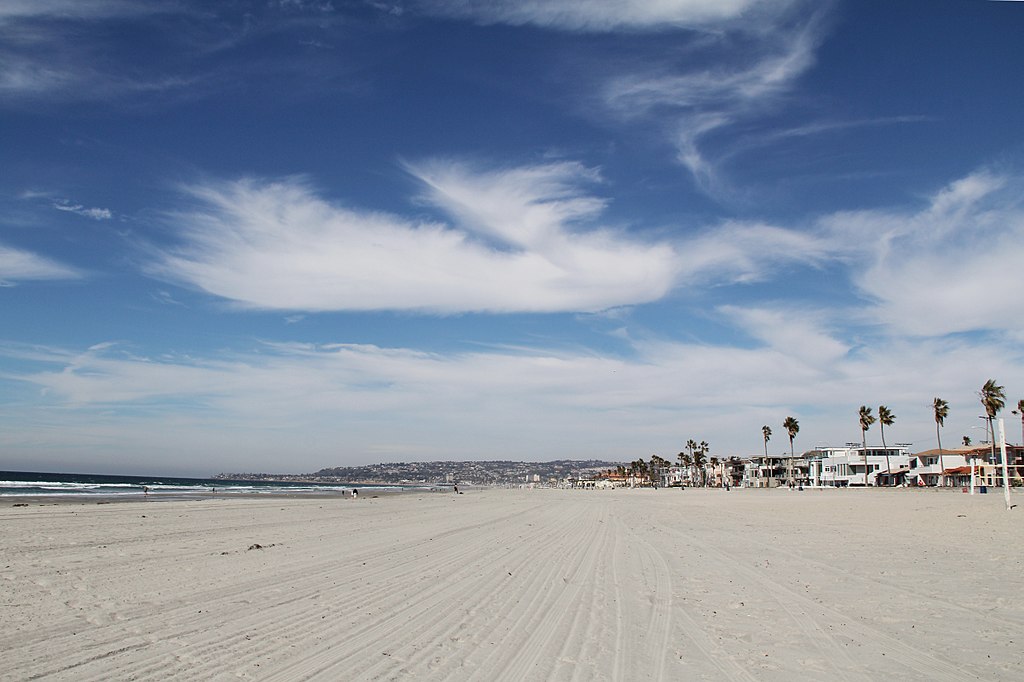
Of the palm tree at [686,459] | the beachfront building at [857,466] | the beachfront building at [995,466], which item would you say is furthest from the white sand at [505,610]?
the palm tree at [686,459]

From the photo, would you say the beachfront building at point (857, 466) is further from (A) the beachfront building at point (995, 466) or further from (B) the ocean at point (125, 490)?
(B) the ocean at point (125, 490)

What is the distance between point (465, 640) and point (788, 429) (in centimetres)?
11968

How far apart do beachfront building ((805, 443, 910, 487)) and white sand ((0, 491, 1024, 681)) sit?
102188mm

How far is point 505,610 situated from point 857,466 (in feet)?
386

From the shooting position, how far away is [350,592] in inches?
367

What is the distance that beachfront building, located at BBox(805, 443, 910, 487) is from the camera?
104m

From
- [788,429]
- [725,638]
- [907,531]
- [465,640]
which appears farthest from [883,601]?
[788,429]

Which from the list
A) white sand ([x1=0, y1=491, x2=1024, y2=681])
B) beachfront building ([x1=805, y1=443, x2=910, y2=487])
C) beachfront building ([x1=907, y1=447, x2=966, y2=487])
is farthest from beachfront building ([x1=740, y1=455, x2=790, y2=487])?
white sand ([x1=0, y1=491, x2=1024, y2=681])

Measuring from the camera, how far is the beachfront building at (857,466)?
343 feet

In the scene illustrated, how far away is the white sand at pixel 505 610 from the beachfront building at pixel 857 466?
102 m

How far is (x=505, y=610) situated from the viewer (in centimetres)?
830

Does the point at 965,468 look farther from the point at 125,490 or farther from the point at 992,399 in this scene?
the point at 125,490

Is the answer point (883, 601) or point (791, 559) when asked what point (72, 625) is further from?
point (791, 559)

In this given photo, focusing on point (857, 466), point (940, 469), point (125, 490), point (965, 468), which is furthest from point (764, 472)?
point (125, 490)
